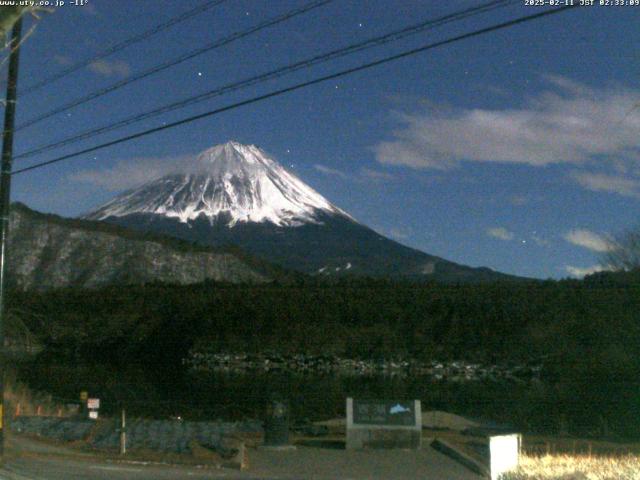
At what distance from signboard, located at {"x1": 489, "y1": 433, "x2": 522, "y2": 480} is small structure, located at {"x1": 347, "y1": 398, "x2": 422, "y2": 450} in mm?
5958

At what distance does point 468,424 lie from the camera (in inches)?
1071

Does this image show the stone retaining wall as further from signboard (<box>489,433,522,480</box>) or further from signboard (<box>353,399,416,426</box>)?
signboard (<box>489,433,522,480</box>)

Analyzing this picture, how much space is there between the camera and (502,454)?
12.4 metres

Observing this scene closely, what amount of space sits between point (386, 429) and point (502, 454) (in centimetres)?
662

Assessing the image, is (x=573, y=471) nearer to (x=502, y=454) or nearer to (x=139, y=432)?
(x=502, y=454)

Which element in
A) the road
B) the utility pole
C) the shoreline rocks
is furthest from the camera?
the shoreline rocks

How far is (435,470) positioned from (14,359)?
5408 cm

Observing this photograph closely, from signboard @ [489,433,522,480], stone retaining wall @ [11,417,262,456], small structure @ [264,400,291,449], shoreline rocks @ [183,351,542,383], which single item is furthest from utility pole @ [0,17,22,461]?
shoreline rocks @ [183,351,542,383]

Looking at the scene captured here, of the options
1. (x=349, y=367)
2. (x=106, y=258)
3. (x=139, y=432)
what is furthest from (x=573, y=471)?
(x=106, y=258)

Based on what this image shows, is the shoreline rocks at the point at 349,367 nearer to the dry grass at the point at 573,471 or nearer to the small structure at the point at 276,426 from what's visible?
the small structure at the point at 276,426

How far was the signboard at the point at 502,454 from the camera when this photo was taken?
39.3 feet

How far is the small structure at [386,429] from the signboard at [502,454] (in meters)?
5.96

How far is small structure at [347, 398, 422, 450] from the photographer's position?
1878 cm

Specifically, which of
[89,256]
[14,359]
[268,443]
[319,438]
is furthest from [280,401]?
[89,256]
